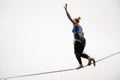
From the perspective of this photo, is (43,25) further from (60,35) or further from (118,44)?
(118,44)

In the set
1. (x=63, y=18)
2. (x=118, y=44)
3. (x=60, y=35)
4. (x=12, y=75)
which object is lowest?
(x=12, y=75)

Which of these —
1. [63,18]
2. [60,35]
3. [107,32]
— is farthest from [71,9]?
[107,32]

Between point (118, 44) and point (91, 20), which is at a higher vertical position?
point (91, 20)

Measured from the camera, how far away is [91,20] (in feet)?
18.0

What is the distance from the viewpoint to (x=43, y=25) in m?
5.31

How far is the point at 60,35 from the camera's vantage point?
5.31 metres

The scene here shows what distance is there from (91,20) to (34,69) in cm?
170

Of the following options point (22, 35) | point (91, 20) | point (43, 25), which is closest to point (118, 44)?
point (91, 20)

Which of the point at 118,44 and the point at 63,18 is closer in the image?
the point at 63,18

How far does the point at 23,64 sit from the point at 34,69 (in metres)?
0.27

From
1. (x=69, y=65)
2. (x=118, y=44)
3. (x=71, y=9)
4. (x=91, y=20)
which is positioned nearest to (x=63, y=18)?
(x=71, y=9)

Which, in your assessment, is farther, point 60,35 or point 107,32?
point 107,32

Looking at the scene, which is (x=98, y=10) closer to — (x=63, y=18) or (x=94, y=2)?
(x=94, y=2)

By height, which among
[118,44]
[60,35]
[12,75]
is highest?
[60,35]
